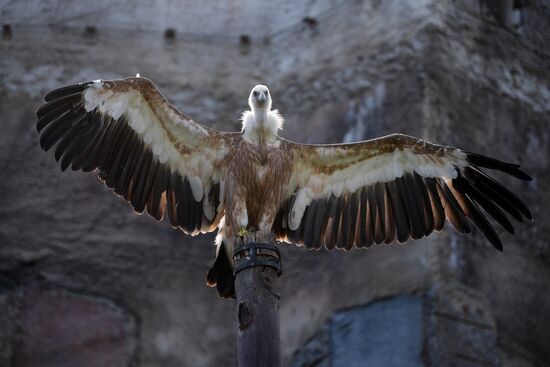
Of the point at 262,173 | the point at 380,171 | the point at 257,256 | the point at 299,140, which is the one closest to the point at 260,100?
the point at 262,173

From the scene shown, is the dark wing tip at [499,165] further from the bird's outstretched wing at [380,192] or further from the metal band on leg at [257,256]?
the metal band on leg at [257,256]

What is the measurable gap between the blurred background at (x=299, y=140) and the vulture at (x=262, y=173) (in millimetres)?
2458

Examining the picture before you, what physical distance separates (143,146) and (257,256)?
1655 millimetres

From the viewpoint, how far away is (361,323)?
34.1 ft

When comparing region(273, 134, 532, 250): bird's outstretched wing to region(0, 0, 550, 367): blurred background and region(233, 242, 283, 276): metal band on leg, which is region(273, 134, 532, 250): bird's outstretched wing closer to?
region(233, 242, 283, 276): metal band on leg

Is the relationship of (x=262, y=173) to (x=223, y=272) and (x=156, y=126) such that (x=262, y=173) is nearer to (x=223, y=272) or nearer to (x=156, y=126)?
(x=223, y=272)

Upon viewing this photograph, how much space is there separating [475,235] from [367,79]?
73.5 inches

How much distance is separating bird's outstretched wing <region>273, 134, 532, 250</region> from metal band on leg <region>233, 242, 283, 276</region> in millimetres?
1142

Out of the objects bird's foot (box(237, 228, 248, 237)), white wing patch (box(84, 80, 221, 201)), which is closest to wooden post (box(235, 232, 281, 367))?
bird's foot (box(237, 228, 248, 237))

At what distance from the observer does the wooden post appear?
6102 millimetres

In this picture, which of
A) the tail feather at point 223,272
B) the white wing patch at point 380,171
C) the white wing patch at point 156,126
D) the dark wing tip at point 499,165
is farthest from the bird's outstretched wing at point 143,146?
the dark wing tip at point 499,165

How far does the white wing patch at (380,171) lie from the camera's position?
7812 millimetres

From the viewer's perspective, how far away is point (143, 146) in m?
7.74

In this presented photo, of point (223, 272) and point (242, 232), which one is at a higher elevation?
point (242, 232)
